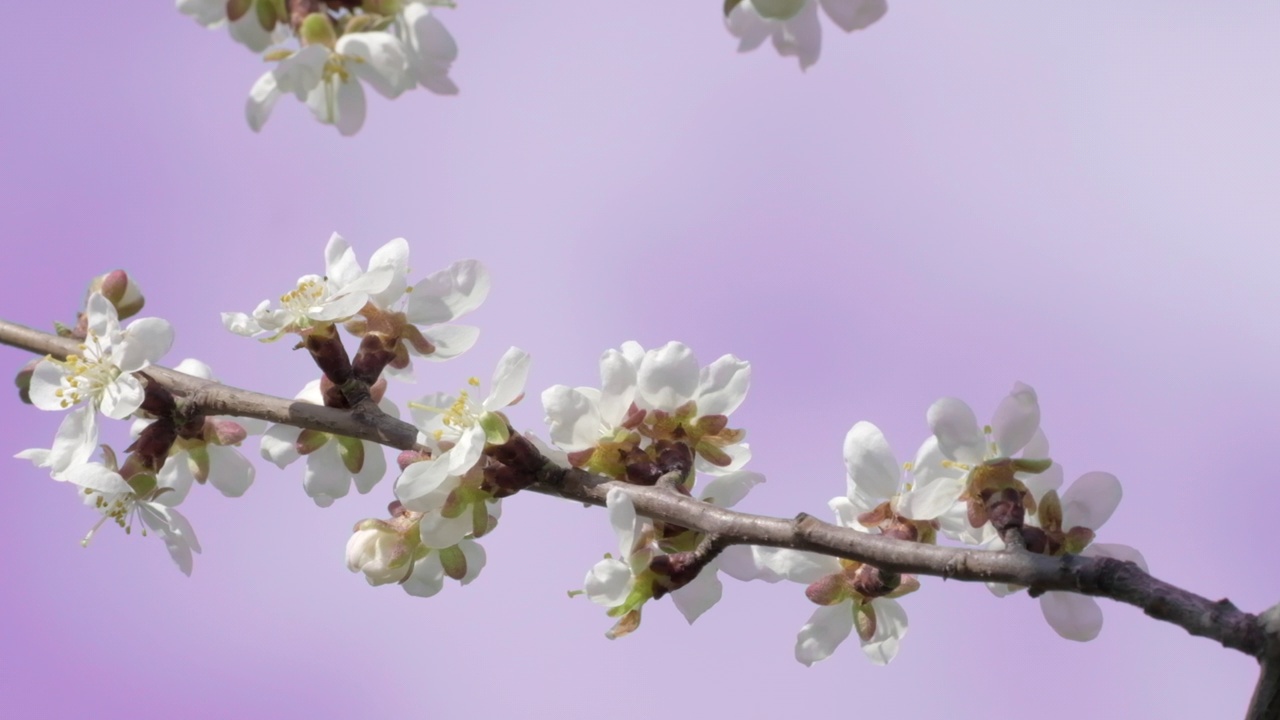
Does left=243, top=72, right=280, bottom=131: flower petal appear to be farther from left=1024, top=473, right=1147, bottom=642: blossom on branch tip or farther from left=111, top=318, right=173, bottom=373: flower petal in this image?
left=1024, top=473, right=1147, bottom=642: blossom on branch tip

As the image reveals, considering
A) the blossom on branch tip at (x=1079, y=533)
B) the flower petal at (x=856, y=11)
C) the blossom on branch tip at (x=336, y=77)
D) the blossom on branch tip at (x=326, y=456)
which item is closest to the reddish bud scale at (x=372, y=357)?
the blossom on branch tip at (x=326, y=456)

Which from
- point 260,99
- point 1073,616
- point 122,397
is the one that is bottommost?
point 1073,616

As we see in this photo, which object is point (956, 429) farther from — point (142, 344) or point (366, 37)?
point (142, 344)

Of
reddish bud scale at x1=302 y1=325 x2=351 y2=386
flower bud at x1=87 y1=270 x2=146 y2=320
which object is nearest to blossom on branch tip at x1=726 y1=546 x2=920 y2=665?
reddish bud scale at x1=302 y1=325 x2=351 y2=386

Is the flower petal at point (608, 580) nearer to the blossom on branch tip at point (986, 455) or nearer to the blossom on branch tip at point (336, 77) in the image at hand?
the blossom on branch tip at point (986, 455)

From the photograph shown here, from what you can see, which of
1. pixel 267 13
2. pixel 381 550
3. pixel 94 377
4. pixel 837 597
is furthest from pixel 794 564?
pixel 94 377

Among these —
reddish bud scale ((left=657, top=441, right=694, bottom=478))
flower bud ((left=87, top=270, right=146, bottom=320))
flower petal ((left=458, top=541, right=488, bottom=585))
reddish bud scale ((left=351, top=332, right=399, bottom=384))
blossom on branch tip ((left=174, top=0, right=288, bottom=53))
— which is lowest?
flower petal ((left=458, top=541, right=488, bottom=585))
